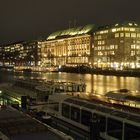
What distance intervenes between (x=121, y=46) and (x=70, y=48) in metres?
22.1

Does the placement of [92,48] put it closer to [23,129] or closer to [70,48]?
[70,48]

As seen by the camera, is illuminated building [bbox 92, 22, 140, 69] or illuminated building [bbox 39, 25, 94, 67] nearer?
illuminated building [bbox 92, 22, 140, 69]

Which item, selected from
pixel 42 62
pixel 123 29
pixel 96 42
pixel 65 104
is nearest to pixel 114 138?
pixel 65 104

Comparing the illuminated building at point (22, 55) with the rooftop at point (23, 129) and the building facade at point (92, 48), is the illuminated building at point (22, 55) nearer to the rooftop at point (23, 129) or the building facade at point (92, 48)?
the building facade at point (92, 48)

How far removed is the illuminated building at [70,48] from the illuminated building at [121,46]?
6908mm

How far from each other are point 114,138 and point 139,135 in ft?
2.44

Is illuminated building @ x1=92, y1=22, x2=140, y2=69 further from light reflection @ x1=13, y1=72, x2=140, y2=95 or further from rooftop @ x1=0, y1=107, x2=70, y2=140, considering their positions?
rooftop @ x1=0, y1=107, x2=70, y2=140

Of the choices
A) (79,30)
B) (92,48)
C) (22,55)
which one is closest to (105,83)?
(92,48)

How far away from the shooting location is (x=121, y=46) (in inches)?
3027

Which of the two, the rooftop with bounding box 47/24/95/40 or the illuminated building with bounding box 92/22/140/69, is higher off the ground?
the rooftop with bounding box 47/24/95/40

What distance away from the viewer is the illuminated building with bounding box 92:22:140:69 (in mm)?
76688

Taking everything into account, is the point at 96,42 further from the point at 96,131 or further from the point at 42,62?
the point at 96,131

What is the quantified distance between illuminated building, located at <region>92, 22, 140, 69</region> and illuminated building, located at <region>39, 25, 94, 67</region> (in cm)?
691

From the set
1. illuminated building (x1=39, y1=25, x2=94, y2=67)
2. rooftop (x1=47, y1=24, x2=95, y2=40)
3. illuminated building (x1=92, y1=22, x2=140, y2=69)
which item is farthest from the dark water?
rooftop (x1=47, y1=24, x2=95, y2=40)
